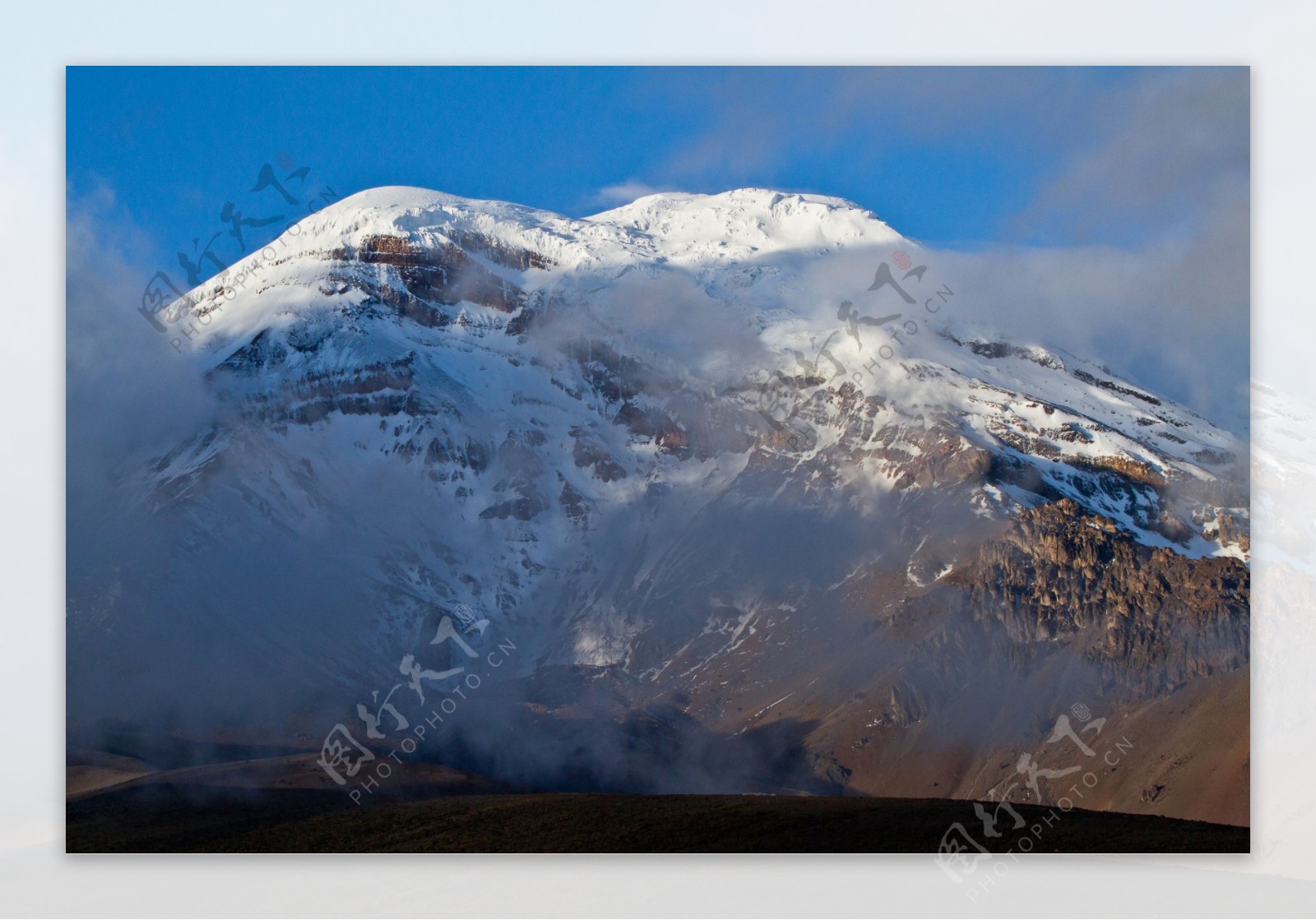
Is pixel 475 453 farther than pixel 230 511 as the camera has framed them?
Yes

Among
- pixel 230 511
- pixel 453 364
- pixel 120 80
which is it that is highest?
pixel 120 80

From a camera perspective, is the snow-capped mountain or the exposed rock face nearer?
the exposed rock face

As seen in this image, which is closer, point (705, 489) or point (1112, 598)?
point (1112, 598)

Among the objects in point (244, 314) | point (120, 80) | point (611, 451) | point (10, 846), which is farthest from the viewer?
point (611, 451)

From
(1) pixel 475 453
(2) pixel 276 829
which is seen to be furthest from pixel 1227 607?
(2) pixel 276 829

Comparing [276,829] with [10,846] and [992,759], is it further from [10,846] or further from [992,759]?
[992,759]

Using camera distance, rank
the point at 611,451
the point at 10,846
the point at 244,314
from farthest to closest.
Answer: the point at 611,451
the point at 244,314
the point at 10,846

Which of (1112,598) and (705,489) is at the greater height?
(705,489)

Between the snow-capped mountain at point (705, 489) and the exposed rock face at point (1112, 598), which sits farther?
the snow-capped mountain at point (705, 489)
